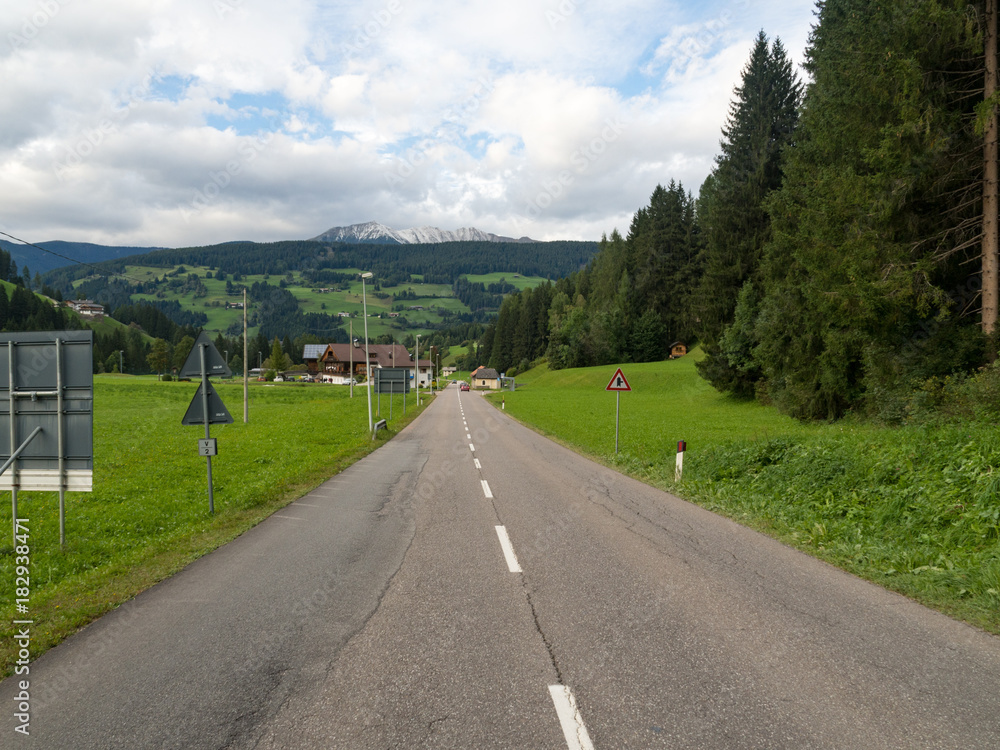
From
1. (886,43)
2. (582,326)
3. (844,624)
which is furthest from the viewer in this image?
(582,326)

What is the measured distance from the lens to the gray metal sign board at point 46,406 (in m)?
7.36

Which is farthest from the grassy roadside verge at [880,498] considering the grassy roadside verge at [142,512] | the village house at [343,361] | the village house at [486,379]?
the village house at [343,361]

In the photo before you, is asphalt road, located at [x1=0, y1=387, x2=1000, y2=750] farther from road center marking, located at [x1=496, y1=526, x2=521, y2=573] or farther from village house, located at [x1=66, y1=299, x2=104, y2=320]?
village house, located at [x1=66, y1=299, x2=104, y2=320]

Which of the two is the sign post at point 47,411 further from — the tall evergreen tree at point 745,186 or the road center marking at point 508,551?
the tall evergreen tree at point 745,186

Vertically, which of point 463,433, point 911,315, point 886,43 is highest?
point 886,43

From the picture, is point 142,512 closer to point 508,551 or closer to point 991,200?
point 508,551

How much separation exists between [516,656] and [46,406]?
7.14 m

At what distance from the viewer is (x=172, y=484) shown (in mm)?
13047

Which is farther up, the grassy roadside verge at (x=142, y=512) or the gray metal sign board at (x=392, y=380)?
the gray metal sign board at (x=392, y=380)

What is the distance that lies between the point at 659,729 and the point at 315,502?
8917mm

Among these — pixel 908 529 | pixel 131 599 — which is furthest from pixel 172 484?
pixel 908 529

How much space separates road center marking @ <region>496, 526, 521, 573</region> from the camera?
6.53 metres

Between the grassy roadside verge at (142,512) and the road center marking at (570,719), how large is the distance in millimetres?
4165

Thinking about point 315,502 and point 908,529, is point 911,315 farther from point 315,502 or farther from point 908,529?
point 315,502
